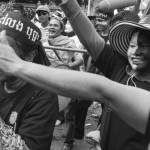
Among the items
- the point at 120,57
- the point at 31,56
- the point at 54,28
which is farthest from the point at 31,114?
the point at 54,28

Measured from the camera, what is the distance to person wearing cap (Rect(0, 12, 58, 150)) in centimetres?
188

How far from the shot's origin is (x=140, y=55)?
2.08m

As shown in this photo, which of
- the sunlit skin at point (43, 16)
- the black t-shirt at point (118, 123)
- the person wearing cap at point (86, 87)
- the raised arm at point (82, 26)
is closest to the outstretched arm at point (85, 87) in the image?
the person wearing cap at point (86, 87)

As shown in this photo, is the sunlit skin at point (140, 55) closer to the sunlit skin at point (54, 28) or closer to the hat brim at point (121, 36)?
the hat brim at point (121, 36)

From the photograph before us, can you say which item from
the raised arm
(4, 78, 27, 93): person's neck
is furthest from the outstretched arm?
the raised arm

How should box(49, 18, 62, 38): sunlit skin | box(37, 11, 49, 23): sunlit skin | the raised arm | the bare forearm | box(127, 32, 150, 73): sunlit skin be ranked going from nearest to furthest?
the bare forearm < box(127, 32, 150, 73): sunlit skin < the raised arm < box(49, 18, 62, 38): sunlit skin < box(37, 11, 49, 23): sunlit skin

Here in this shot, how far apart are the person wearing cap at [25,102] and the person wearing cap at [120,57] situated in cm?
32

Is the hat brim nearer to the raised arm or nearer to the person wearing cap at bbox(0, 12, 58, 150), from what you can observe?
the raised arm

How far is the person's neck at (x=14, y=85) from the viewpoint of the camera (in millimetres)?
2080

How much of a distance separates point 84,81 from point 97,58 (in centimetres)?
119

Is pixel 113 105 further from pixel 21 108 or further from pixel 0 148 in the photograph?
pixel 21 108

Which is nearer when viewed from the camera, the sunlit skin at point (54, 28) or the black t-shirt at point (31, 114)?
the black t-shirt at point (31, 114)

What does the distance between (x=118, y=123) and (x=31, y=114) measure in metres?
0.54

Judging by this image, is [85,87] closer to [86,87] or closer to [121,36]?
[86,87]
